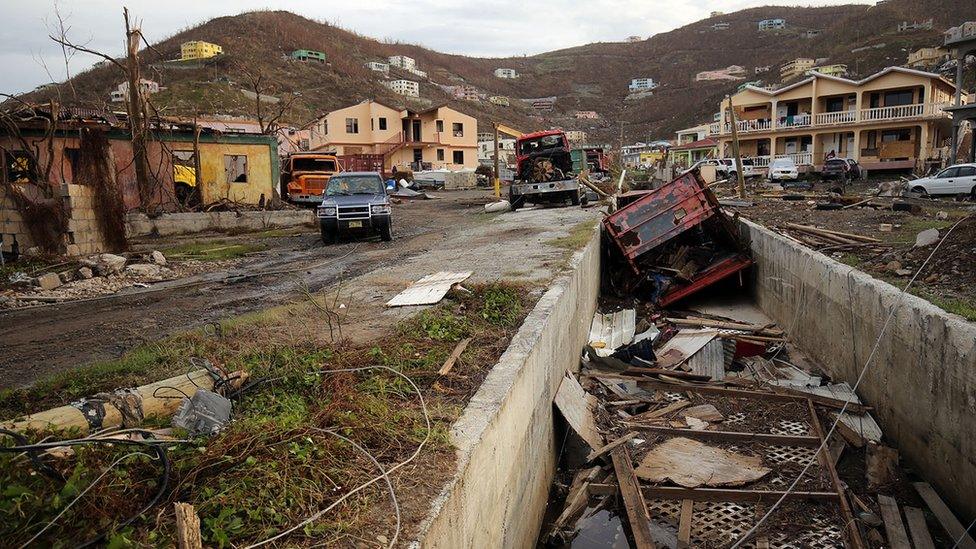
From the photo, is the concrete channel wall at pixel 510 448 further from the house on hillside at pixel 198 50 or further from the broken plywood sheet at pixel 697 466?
the house on hillside at pixel 198 50

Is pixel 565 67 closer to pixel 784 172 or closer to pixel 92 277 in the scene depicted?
pixel 784 172

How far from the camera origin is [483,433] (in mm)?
4031

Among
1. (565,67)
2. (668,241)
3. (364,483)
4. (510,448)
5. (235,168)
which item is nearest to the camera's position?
(364,483)

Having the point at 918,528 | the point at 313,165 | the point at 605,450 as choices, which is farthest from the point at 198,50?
the point at 918,528

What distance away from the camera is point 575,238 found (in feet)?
46.4

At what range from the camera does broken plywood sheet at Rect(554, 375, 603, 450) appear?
23.0 ft

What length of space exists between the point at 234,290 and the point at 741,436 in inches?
329

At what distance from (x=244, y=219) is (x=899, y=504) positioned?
20.5 m

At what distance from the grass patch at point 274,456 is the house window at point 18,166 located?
46.2 feet

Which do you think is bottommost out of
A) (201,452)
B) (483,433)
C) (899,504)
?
(899,504)

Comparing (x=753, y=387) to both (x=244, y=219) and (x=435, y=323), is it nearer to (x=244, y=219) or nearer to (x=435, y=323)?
(x=435, y=323)

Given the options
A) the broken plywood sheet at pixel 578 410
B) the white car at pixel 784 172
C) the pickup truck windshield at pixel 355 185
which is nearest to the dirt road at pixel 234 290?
the pickup truck windshield at pixel 355 185

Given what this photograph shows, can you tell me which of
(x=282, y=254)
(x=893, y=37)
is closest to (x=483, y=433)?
(x=282, y=254)

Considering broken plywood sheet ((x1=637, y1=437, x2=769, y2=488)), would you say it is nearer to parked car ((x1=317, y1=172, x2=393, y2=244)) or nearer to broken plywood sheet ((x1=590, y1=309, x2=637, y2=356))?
broken plywood sheet ((x1=590, y1=309, x2=637, y2=356))
